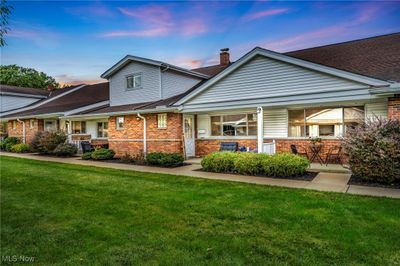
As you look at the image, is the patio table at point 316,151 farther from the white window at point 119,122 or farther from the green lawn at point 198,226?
the white window at point 119,122

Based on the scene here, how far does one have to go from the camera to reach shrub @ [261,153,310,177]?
8797 millimetres

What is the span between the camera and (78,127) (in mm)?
21406

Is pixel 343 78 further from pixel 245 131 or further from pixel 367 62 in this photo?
pixel 245 131

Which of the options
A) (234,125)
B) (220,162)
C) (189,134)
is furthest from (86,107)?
(220,162)

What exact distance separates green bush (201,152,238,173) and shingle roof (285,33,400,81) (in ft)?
18.2

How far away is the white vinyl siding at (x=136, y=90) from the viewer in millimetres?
16281

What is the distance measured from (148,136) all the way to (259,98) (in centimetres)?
663

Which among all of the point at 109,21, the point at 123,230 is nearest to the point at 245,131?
the point at 109,21

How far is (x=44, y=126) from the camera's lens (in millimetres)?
22281

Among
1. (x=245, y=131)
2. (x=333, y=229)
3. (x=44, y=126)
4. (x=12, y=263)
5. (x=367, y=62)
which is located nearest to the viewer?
(x=12, y=263)

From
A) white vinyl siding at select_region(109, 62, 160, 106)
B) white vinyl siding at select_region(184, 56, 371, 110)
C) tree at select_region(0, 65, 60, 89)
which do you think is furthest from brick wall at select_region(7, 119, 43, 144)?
tree at select_region(0, 65, 60, 89)

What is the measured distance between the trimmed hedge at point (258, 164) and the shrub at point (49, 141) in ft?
38.9

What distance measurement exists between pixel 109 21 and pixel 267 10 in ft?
27.6

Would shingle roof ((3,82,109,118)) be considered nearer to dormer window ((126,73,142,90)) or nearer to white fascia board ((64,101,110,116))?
white fascia board ((64,101,110,116))
